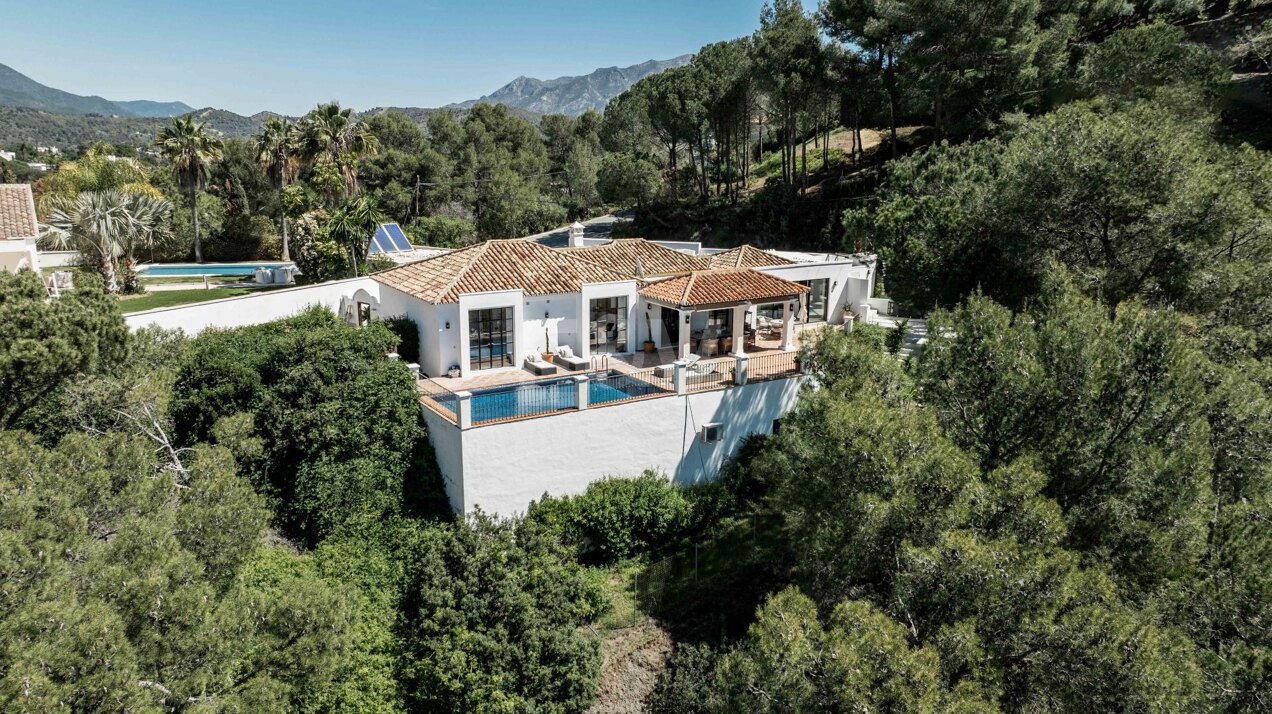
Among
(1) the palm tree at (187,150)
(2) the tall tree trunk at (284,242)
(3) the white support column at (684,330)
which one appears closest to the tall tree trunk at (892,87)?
(3) the white support column at (684,330)

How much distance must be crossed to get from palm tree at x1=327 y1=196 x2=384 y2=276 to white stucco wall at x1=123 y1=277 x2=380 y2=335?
6.16 metres

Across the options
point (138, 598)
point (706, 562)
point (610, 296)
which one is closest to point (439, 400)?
point (610, 296)

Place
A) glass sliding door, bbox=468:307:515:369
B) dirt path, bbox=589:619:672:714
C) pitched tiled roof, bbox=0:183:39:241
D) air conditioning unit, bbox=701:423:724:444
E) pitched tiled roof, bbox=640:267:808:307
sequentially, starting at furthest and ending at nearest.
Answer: pitched tiled roof, bbox=640:267:808:307 → pitched tiled roof, bbox=0:183:39:241 → glass sliding door, bbox=468:307:515:369 → air conditioning unit, bbox=701:423:724:444 → dirt path, bbox=589:619:672:714

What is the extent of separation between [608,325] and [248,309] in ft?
39.4

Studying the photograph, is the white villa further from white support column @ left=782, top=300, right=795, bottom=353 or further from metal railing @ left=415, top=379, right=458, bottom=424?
metal railing @ left=415, top=379, right=458, bottom=424

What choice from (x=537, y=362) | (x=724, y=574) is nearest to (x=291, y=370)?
(x=537, y=362)

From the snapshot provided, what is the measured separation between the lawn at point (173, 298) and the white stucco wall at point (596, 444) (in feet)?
58.7

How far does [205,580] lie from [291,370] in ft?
27.2

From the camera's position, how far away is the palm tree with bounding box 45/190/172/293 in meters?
30.2

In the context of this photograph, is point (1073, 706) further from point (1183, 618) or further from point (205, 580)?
point (205, 580)

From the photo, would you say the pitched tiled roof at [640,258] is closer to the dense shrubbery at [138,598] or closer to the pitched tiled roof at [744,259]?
the pitched tiled roof at [744,259]

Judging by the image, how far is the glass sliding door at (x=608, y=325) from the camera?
24.3 meters

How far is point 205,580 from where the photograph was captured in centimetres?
938

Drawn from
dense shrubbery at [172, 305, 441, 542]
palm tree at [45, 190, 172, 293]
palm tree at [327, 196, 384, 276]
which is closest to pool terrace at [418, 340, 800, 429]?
dense shrubbery at [172, 305, 441, 542]
